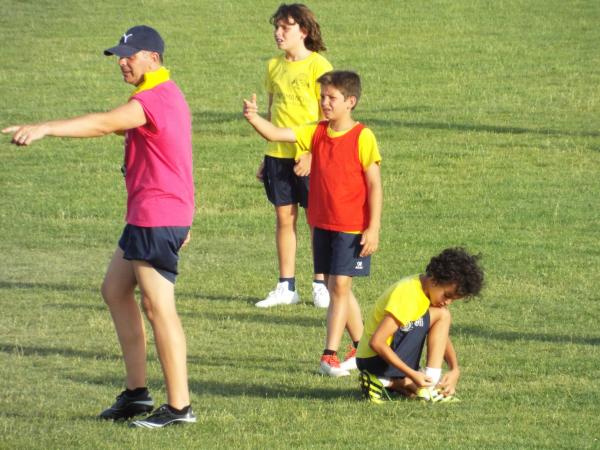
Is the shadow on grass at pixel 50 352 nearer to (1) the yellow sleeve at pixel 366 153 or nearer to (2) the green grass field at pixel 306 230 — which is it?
(2) the green grass field at pixel 306 230

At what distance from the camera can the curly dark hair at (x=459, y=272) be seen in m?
7.09

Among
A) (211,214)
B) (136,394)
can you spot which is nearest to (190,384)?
(136,394)

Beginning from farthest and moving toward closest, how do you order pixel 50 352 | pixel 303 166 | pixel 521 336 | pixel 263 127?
pixel 303 166, pixel 521 336, pixel 50 352, pixel 263 127

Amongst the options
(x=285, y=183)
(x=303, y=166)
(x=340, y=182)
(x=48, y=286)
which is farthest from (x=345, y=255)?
(x=48, y=286)

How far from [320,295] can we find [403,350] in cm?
293

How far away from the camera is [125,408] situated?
6.93 m

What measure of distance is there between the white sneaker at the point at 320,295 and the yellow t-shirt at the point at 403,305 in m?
2.80

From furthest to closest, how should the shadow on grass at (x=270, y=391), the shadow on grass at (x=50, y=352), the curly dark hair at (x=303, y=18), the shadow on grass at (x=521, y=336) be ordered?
1. the curly dark hair at (x=303, y=18)
2. the shadow on grass at (x=521, y=336)
3. the shadow on grass at (x=50, y=352)
4. the shadow on grass at (x=270, y=391)

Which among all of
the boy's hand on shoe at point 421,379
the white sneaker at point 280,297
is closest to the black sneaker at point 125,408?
the boy's hand on shoe at point 421,379

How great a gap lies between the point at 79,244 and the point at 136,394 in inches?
243

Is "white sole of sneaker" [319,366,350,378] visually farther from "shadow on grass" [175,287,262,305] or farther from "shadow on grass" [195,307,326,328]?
"shadow on grass" [175,287,262,305]

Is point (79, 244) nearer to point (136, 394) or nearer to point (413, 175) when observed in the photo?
point (413, 175)

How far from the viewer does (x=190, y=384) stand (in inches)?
310

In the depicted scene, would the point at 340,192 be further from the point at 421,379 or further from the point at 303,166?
the point at 303,166
